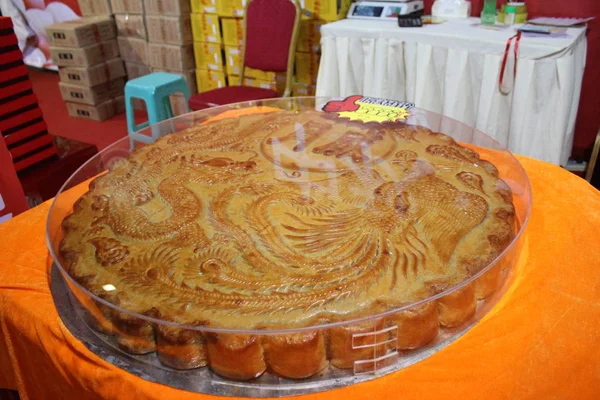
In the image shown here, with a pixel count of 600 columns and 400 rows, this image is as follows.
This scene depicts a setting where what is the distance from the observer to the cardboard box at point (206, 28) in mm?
4387

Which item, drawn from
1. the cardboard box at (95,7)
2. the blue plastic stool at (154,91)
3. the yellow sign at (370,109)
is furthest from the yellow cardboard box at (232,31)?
the yellow sign at (370,109)

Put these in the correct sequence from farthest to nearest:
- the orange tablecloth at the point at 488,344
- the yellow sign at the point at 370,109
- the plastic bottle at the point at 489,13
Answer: the plastic bottle at the point at 489,13
the yellow sign at the point at 370,109
the orange tablecloth at the point at 488,344

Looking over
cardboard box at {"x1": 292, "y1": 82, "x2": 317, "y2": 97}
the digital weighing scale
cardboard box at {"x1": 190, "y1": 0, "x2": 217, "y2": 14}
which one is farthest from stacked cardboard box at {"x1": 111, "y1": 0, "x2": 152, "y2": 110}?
the digital weighing scale

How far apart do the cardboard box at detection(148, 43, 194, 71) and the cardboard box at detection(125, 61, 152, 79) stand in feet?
0.57

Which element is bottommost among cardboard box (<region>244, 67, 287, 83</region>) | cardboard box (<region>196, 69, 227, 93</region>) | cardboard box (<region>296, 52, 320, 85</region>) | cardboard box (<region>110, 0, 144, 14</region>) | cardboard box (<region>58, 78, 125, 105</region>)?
cardboard box (<region>58, 78, 125, 105</region>)

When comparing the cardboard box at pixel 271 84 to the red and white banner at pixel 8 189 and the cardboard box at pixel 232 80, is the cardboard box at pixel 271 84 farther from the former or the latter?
the red and white banner at pixel 8 189

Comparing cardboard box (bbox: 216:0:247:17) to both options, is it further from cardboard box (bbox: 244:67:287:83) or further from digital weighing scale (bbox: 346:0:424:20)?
digital weighing scale (bbox: 346:0:424:20)

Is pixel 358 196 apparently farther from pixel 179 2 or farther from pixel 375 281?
pixel 179 2

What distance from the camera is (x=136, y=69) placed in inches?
202

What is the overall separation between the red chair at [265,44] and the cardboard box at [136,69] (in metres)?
1.70

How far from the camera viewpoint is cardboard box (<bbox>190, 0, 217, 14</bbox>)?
4309 mm

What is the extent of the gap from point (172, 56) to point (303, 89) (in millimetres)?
1430

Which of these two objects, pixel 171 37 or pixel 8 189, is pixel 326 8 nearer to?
pixel 171 37

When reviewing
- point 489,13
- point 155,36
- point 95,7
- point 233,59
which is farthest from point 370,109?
point 95,7
